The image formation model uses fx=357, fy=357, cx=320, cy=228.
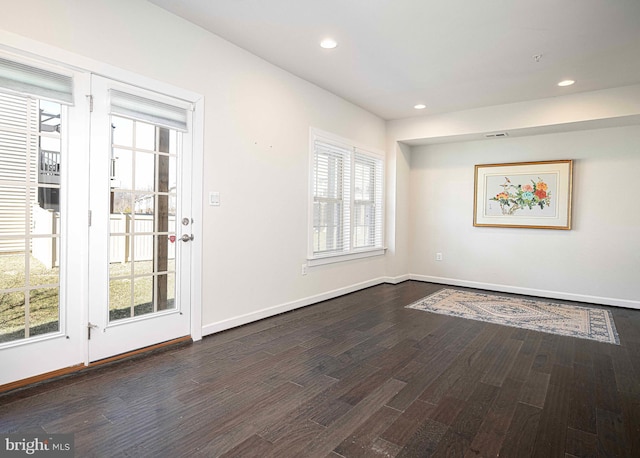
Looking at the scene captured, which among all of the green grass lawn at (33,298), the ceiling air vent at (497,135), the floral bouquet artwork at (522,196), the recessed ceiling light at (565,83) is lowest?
the green grass lawn at (33,298)

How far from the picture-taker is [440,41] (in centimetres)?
321

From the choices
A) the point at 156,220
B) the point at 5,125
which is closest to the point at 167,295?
the point at 156,220

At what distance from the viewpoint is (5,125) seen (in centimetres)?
214

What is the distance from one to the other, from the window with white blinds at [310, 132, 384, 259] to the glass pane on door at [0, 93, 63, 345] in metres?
2.61

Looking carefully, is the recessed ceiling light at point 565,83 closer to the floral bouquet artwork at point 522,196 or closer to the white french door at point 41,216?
the floral bouquet artwork at point 522,196

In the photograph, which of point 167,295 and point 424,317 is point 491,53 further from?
point 167,295

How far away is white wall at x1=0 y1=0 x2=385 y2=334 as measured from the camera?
8.02 feet

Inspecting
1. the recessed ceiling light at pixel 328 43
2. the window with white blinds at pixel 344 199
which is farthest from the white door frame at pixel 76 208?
the window with white blinds at pixel 344 199

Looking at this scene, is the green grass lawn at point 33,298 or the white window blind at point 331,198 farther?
the white window blind at point 331,198

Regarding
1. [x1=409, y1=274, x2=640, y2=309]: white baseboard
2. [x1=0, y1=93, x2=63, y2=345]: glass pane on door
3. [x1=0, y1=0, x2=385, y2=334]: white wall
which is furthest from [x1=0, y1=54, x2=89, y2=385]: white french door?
[x1=409, y1=274, x2=640, y2=309]: white baseboard

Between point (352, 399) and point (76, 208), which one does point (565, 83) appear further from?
point (76, 208)

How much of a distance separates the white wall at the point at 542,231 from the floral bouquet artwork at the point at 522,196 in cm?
32

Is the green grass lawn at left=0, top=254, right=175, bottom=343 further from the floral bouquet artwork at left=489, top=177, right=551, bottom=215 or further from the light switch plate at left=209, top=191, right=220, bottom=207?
the floral bouquet artwork at left=489, top=177, right=551, bottom=215

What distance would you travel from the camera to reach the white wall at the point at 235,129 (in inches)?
→ 96.3
